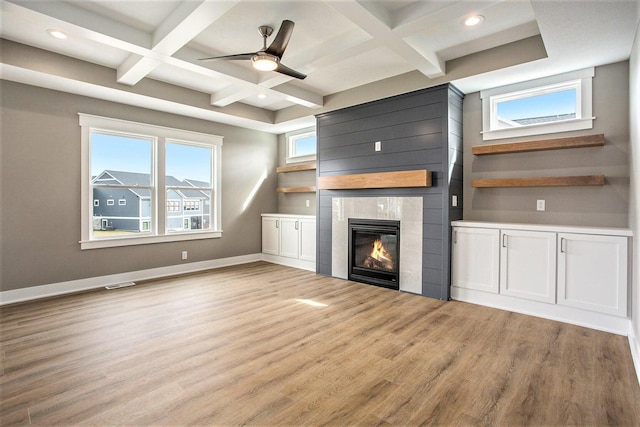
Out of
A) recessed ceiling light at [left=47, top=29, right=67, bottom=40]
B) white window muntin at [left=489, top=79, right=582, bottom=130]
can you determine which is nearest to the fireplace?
white window muntin at [left=489, top=79, right=582, bottom=130]

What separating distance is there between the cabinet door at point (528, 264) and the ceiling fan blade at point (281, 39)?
121 inches

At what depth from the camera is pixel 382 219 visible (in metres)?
4.71

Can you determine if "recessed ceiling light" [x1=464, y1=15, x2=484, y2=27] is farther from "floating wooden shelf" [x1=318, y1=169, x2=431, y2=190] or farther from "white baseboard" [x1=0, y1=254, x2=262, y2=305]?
"white baseboard" [x1=0, y1=254, x2=262, y2=305]

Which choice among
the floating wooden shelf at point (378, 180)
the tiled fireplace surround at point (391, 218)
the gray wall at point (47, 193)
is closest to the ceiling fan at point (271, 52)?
the floating wooden shelf at point (378, 180)

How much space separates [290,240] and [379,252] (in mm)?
1989

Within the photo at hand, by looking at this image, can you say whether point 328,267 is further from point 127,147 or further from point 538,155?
point 127,147

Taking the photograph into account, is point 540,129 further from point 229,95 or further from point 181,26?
point 229,95

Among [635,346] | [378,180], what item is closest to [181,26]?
[378,180]

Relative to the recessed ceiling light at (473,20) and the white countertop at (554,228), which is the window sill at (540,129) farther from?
the recessed ceiling light at (473,20)

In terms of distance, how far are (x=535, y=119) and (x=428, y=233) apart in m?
1.84

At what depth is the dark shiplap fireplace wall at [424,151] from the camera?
4.09 metres

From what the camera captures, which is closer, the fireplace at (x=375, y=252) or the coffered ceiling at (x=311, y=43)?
the coffered ceiling at (x=311, y=43)

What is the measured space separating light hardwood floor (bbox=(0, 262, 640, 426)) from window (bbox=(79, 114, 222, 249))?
1393mm

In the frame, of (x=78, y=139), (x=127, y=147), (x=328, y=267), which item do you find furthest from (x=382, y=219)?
(x=78, y=139)
